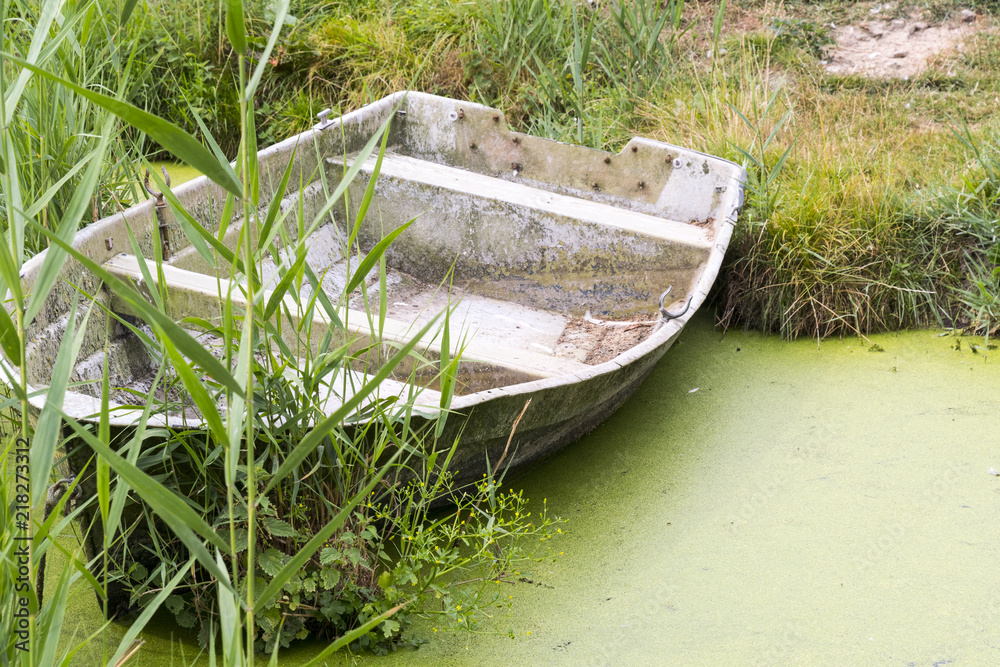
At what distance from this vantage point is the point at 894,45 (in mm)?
4938

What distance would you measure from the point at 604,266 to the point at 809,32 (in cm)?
273

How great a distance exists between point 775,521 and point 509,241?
1.35 metres

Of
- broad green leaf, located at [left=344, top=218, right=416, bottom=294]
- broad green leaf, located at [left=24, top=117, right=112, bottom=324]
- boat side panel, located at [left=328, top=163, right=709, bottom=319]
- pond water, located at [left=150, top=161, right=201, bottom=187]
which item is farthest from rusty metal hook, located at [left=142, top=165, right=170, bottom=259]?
pond water, located at [left=150, top=161, right=201, bottom=187]

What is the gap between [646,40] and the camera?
366 cm

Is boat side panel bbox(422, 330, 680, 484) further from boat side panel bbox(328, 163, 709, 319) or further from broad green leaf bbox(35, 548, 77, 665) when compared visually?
broad green leaf bbox(35, 548, 77, 665)

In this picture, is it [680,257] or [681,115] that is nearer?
[680,257]

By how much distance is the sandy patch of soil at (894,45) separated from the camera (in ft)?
15.1

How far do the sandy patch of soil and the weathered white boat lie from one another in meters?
2.14

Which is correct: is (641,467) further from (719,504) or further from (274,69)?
(274,69)

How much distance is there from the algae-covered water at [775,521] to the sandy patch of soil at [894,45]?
2351 millimetres

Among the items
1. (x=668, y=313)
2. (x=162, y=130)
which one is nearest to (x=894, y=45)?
(x=668, y=313)

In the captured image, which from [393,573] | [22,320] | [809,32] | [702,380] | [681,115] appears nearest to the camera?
[22,320]

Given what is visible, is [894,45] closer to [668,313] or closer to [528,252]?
[528,252]

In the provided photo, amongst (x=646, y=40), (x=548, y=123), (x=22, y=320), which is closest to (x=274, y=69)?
(x=548, y=123)
